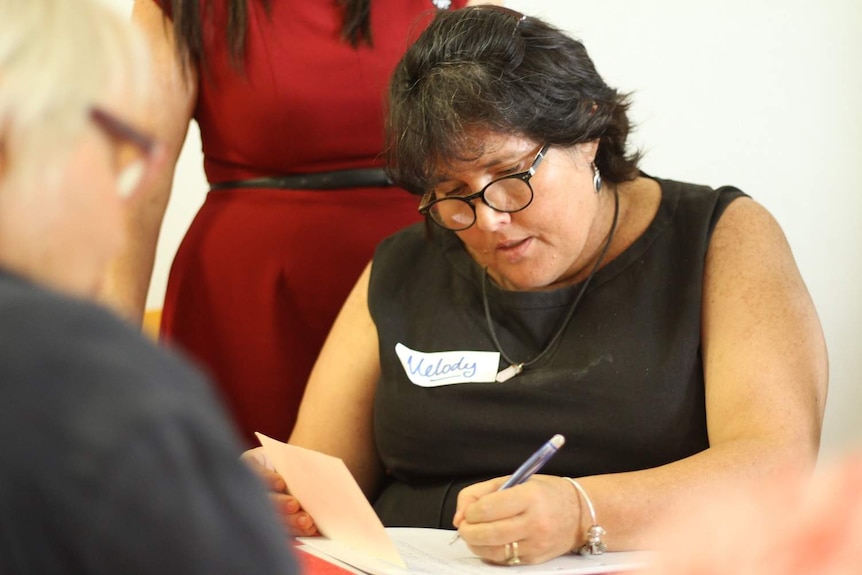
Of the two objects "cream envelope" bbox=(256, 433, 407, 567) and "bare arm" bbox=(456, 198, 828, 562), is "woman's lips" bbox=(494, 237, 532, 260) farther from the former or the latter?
"cream envelope" bbox=(256, 433, 407, 567)

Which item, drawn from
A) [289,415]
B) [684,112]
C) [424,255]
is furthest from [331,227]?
[684,112]

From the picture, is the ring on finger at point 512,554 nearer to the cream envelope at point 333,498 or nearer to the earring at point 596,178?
the cream envelope at point 333,498

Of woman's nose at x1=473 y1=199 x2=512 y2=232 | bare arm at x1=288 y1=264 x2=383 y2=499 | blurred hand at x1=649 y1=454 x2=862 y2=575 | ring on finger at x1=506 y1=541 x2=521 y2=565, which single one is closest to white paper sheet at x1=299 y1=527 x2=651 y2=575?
ring on finger at x1=506 y1=541 x2=521 y2=565

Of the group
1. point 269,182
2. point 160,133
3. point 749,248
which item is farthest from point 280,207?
point 749,248

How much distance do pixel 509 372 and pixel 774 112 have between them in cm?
136

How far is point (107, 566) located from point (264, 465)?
4.07 feet

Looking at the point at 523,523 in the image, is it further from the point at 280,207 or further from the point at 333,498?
the point at 280,207

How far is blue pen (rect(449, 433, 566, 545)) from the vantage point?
55.3 inches

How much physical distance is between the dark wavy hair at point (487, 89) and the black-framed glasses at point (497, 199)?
0.04 metres

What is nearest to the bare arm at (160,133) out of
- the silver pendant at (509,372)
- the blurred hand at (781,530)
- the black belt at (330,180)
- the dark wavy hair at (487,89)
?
the black belt at (330,180)

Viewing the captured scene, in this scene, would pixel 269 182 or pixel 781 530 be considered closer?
pixel 781 530

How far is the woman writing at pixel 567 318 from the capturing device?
62.1 inches

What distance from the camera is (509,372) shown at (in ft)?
5.76

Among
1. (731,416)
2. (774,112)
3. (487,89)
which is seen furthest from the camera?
(774,112)
